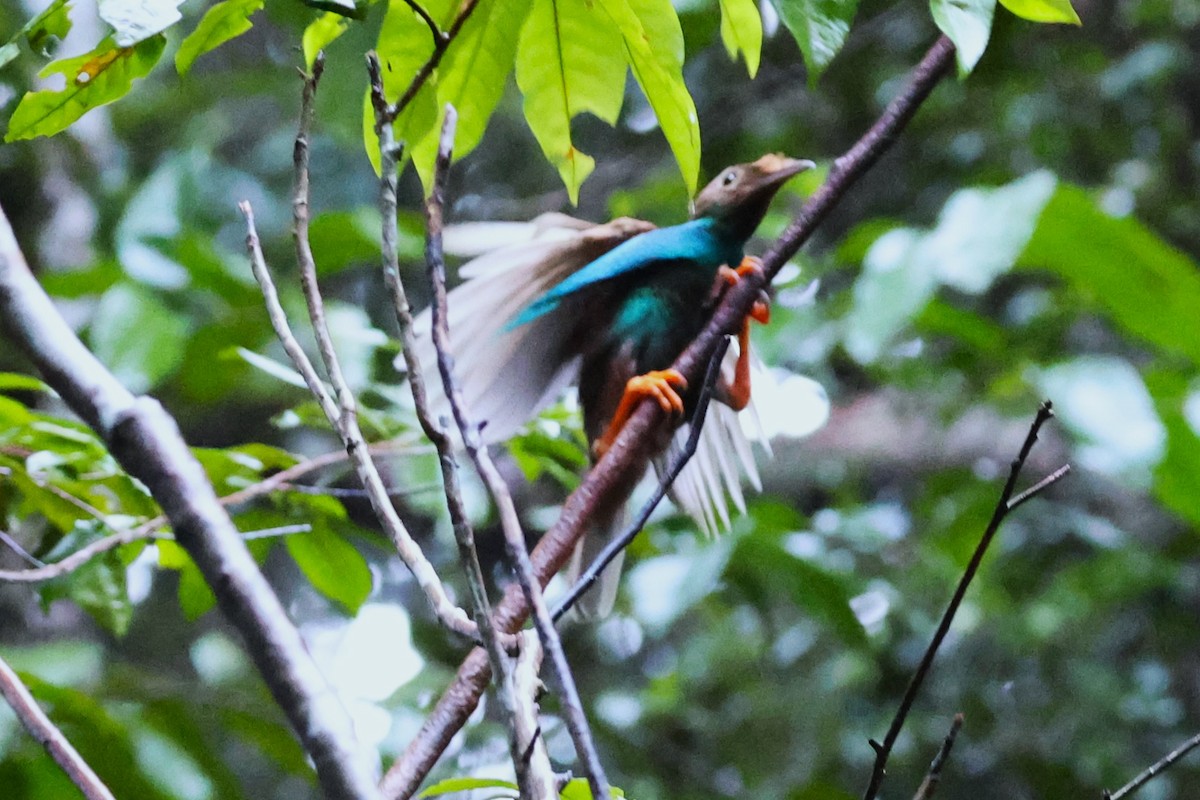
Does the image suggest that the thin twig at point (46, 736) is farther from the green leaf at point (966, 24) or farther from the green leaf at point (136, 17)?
the green leaf at point (966, 24)

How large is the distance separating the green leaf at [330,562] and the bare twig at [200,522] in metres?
1.00

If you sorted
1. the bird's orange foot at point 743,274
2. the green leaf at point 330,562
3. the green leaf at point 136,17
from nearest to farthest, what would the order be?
the green leaf at point 136,17, the green leaf at point 330,562, the bird's orange foot at point 743,274

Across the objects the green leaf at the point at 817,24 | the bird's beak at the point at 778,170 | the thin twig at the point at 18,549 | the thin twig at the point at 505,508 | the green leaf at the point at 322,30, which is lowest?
the bird's beak at the point at 778,170

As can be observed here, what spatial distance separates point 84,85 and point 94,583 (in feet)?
2.67

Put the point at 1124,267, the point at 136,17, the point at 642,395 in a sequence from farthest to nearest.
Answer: the point at 642,395, the point at 1124,267, the point at 136,17

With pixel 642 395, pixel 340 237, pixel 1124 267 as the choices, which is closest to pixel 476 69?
pixel 642 395

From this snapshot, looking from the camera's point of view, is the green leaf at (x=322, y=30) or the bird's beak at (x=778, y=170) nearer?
the green leaf at (x=322, y=30)

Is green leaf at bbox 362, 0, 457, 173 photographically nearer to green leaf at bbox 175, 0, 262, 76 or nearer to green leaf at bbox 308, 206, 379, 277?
green leaf at bbox 175, 0, 262, 76

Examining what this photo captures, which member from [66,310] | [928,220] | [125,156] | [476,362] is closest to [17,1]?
[125,156]

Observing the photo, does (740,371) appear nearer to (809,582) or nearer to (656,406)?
(809,582)

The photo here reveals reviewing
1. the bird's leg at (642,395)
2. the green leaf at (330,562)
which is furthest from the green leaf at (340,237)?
the green leaf at (330,562)

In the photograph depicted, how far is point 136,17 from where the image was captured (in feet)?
2.94

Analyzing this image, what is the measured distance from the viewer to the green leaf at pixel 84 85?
0.98 metres

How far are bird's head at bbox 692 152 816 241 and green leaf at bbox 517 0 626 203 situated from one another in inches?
38.5
